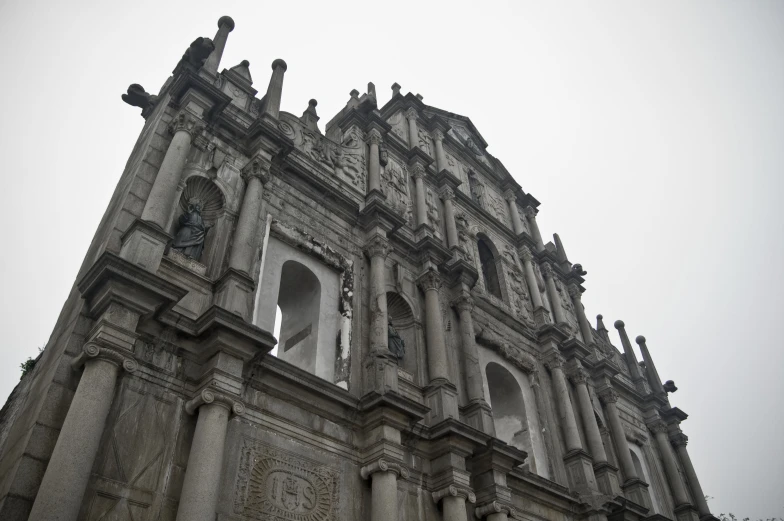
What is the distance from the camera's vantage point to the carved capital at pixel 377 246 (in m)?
12.4

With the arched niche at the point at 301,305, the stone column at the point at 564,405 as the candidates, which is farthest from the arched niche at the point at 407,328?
the stone column at the point at 564,405

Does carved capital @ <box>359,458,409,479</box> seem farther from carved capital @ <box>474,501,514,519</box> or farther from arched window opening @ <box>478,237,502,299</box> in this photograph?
arched window opening @ <box>478,237,502,299</box>

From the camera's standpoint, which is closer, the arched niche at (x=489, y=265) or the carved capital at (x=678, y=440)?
the arched niche at (x=489, y=265)

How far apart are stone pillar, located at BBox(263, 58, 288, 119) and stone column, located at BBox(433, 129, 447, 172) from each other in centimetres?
590

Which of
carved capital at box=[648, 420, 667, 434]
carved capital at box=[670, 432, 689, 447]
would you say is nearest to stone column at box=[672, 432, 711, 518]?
carved capital at box=[670, 432, 689, 447]

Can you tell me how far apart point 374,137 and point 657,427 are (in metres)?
12.1

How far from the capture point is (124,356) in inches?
284

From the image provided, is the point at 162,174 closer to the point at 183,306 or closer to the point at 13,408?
the point at 183,306

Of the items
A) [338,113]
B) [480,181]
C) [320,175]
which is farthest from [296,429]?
[480,181]

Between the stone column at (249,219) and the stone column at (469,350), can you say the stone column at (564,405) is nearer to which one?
the stone column at (469,350)

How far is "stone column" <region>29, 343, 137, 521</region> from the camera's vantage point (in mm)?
5895

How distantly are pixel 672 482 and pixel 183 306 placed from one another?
15.1m

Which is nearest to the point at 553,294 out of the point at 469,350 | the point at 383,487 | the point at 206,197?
the point at 469,350

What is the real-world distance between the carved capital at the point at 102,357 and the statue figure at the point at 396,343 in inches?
217
